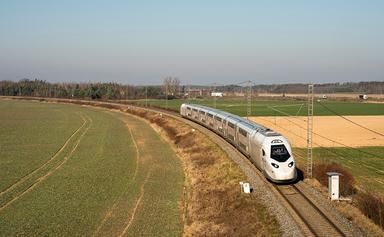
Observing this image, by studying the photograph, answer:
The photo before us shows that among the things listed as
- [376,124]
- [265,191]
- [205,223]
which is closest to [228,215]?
[205,223]

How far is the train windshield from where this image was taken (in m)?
28.8

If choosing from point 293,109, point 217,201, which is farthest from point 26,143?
point 293,109

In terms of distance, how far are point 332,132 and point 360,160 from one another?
26983 mm

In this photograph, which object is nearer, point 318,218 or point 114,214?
point 318,218

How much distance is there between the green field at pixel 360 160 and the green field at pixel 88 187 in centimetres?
1442

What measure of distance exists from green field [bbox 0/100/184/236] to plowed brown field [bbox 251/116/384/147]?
2317 cm

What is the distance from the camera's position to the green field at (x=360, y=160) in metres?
36.5

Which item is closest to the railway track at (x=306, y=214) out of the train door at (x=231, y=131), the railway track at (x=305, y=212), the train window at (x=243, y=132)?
the railway track at (x=305, y=212)

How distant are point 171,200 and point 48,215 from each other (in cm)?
923

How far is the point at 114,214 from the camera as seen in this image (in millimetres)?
28641

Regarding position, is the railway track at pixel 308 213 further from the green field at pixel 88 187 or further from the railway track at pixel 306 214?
the green field at pixel 88 187

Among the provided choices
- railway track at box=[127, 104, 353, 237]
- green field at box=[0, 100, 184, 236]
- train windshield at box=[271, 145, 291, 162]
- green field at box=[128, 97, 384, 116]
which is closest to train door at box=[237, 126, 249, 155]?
railway track at box=[127, 104, 353, 237]

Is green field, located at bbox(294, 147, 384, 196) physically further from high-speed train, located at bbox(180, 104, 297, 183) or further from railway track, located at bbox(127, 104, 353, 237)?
railway track, located at bbox(127, 104, 353, 237)

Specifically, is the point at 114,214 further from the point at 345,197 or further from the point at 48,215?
the point at 345,197
